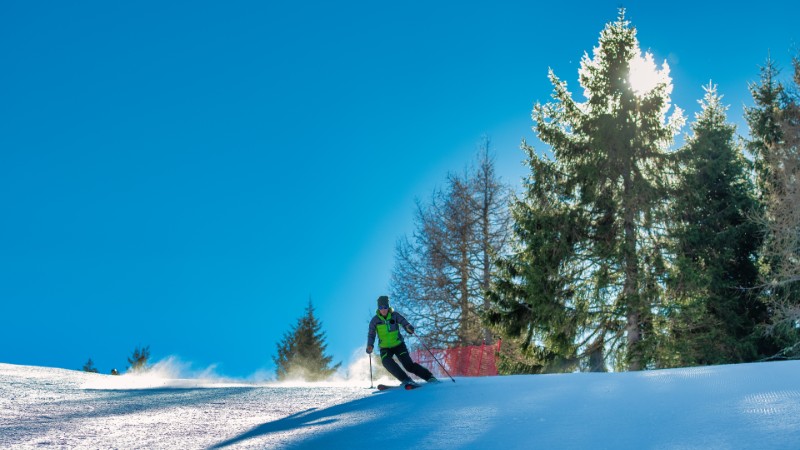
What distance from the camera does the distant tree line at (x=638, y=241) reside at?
20.5 m

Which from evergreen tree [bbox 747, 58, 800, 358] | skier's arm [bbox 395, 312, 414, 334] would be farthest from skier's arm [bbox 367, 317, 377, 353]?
evergreen tree [bbox 747, 58, 800, 358]

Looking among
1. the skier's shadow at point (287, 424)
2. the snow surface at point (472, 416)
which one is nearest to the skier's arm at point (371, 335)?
the snow surface at point (472, 416)

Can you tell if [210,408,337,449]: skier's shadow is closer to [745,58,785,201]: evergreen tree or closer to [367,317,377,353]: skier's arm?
[367,317,377,353]: skier's arm

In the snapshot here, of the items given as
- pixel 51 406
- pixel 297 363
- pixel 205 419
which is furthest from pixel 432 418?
pixel 297 363

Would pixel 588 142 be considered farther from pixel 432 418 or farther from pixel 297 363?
pixel 297 363

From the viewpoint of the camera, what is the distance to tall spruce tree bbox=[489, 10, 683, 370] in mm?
20875

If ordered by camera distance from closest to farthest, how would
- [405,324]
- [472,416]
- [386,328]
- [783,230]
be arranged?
[472,416], [405,324], [386,328], [783,230]

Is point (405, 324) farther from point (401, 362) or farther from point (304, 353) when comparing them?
point (304, 353)

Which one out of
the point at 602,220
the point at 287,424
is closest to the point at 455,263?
the point at 602,220

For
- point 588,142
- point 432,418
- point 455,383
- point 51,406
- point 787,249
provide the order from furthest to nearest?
point 588,142, point 787,249, point 455,383, point 51,406, point 432,418

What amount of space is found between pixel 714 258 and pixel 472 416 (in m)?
19.7

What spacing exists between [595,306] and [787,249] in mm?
6254

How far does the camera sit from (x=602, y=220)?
73.1 feet

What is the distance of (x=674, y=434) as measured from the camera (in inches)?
211
